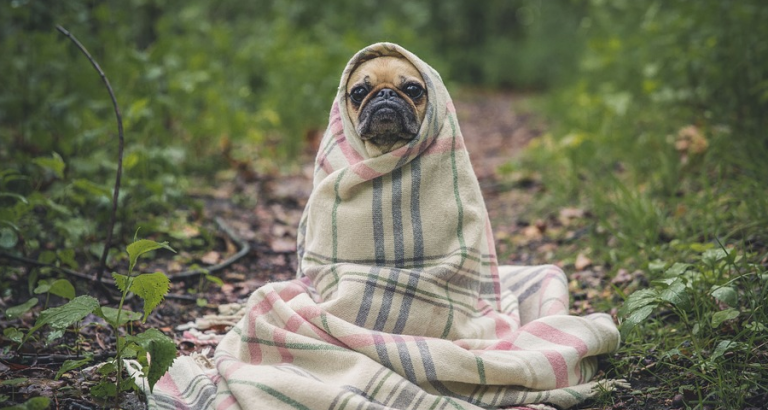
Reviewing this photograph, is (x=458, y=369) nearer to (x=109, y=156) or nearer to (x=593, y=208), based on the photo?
(x=593, y=208)

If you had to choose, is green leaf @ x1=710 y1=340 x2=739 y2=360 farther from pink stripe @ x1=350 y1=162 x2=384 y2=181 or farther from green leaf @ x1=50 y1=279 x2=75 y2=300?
green leaf @ x1=50 y1=279 x2=75 y2=300

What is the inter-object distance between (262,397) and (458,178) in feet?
3.61

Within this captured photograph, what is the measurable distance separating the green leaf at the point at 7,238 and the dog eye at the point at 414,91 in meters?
1.91

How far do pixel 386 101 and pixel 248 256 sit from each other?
192cm

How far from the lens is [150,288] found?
86.9 inches

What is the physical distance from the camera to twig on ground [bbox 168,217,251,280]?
135 inches

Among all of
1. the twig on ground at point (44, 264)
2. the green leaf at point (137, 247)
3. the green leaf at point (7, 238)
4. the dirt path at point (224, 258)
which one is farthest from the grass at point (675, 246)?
the green leaf at point (7, 238)

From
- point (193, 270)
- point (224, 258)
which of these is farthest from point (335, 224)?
point (224, 258)

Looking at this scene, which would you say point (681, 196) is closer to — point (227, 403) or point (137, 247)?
point (227, 403)

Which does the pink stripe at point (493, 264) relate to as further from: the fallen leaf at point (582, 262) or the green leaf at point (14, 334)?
the green leaf at point (14, 334)

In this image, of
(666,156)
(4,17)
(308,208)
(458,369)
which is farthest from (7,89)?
(666,156)

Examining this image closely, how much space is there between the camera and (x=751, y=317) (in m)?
2.54

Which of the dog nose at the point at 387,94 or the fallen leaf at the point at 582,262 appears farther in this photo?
the fallen leaf at the point at 582,262

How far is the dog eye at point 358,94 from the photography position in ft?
8.23
